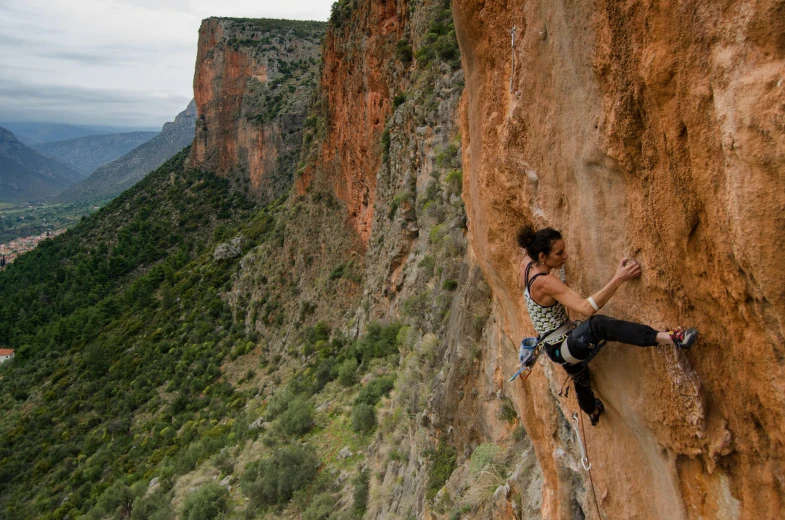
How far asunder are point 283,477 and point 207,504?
10.9 feet

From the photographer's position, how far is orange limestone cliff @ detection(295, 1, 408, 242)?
24.5 m

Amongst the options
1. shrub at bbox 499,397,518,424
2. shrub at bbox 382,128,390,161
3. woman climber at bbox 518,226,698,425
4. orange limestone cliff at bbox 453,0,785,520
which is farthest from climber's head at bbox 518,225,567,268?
shrub at bbox 382,128,390,161

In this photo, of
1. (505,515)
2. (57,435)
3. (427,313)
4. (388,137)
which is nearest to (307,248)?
(388,137)

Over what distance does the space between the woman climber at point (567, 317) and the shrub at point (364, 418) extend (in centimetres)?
1092

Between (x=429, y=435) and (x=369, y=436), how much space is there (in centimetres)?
577

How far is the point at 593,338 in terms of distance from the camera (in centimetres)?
353

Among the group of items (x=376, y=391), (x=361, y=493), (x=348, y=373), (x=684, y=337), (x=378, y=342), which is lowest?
(x=348, y=373)

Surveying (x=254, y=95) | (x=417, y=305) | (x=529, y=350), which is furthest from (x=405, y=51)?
(x=254, y=95)

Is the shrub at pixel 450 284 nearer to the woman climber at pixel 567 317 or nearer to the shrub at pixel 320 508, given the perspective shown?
the shrub at pixel 320 508

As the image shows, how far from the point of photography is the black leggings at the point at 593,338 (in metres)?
3.25

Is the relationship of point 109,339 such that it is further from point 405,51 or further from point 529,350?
point 529,350

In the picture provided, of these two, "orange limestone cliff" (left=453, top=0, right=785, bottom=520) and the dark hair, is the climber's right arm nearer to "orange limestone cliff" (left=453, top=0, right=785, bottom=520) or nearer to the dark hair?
"orange limestone cliff" (left=453, top=0, right=785, bottom=520)

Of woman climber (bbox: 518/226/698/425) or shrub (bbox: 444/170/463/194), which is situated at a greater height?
shrub (bbox: 444/170/463/194)

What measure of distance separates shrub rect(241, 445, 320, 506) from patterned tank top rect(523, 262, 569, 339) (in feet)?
37.8
